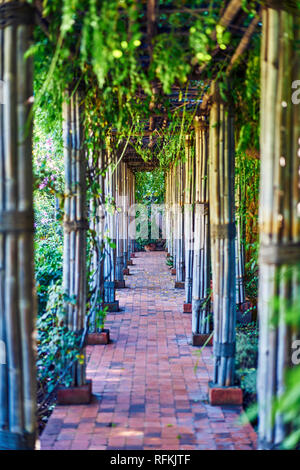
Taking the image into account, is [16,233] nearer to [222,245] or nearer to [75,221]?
[75,221]

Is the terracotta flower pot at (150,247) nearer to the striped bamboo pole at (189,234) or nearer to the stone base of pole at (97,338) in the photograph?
the striped bamboo pole at (189,234)

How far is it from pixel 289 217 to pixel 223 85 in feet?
5.66

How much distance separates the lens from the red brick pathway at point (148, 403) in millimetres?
3455

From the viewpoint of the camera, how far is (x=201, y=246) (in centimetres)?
598

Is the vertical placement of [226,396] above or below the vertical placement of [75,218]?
below

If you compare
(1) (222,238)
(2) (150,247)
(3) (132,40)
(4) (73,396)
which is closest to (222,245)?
(1) (222,238)

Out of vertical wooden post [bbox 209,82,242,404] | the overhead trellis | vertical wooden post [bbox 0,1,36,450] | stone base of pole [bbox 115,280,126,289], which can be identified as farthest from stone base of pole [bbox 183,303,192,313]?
vertical wooden post [bbox 0,1,36,450]

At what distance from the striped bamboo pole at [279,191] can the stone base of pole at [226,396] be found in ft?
5.55

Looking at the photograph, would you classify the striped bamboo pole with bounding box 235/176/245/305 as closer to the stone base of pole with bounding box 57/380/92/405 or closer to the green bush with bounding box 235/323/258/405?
the green bush with bounding box 235/323/258/405

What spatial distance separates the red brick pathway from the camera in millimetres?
3455

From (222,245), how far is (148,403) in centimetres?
147

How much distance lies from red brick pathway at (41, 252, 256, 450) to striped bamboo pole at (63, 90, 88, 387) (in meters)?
0.48

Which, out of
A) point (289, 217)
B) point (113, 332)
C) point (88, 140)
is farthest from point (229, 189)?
point (113, 332)

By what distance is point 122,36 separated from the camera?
2752mm
